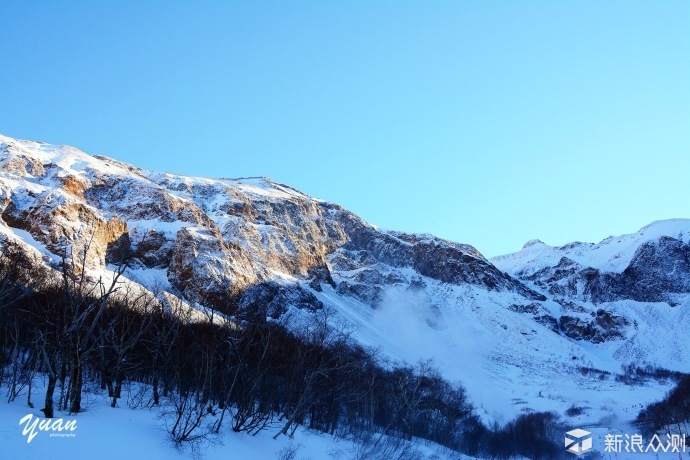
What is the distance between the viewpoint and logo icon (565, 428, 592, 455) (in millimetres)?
88875

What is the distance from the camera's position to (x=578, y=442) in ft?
305

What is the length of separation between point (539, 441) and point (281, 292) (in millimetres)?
66732

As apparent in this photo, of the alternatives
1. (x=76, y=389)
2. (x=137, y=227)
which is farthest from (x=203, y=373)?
(x=137, y=227)

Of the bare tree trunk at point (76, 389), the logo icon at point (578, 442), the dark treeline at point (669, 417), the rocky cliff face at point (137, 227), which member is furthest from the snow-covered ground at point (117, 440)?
the logo icon at point (578, 442)

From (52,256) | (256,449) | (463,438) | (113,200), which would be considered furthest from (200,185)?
(256,449)

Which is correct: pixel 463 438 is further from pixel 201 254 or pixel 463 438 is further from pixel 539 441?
pixel 201 254

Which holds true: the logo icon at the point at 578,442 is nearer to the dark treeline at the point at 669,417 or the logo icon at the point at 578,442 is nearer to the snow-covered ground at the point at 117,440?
the dark treeline at the point at 669,417

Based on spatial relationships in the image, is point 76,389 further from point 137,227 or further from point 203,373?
point 137,227

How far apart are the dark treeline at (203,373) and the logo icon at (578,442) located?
2.61 meters

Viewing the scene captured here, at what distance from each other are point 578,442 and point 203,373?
77.2 meters

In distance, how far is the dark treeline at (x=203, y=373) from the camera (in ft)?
95.0

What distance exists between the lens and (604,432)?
99.1 meters

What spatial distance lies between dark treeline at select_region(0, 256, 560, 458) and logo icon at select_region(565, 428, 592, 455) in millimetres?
2612

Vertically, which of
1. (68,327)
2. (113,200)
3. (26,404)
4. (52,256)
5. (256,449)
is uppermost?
(113,200)
